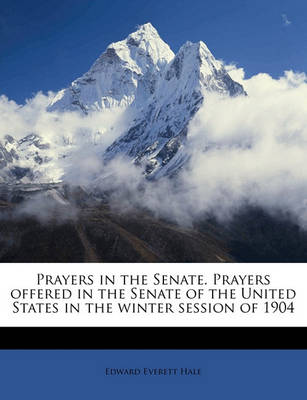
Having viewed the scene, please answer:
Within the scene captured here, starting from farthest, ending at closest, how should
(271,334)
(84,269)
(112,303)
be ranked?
(84,269), (112,303), (271,334)

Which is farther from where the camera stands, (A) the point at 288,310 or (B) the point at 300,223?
(B) the point at 300,223

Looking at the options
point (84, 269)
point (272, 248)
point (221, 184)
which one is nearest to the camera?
point (84, 269)

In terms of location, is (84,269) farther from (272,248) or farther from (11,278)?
(272,248)

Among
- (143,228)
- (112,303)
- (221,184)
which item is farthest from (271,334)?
(221,184)

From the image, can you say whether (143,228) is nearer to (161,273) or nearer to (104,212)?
(104,212)

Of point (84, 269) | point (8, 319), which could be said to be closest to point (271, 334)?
point (84, 269)

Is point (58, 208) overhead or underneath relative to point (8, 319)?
overhead

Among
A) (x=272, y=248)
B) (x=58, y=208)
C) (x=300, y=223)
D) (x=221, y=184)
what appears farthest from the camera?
(x=221, y=184)

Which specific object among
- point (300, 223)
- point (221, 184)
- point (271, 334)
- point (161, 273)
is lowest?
point (271, 334)

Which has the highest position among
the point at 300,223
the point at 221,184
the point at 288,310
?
the point at 221,184

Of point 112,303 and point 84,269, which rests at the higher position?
point 84,269
